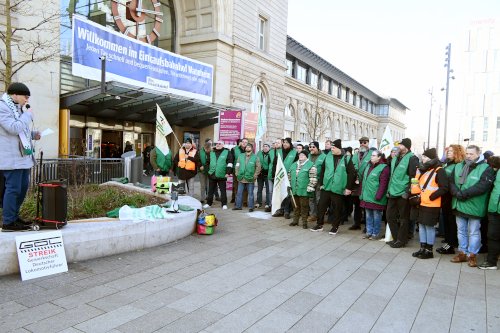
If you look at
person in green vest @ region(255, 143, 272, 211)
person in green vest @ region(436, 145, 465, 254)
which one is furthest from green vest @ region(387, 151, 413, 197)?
person in green vest @ region(255, 143, 272, 211)

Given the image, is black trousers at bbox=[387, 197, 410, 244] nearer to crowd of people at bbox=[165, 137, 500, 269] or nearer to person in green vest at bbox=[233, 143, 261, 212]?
crowd of people at bbox=[165, 137, 500, 269]

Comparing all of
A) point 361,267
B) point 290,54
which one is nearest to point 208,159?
point 361,267

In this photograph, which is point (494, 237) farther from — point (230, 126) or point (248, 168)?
point (230, 126)

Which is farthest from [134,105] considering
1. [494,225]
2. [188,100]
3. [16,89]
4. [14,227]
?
[494,225]

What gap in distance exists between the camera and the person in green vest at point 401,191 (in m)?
7.46

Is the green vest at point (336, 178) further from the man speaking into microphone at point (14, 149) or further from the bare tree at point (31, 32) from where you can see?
the bare tree at point (31, 32)

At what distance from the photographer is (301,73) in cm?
4019

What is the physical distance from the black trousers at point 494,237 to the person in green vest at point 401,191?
1.48 metres

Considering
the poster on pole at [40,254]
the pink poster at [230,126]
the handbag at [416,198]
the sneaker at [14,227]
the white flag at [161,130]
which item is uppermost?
the pink poster at [230,126]

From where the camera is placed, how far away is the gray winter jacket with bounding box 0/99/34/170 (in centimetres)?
498

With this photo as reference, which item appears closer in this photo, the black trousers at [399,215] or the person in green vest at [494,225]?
the person in green vest at [494,225]

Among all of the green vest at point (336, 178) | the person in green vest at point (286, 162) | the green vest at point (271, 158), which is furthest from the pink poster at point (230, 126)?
the green vest at point (336, 178)

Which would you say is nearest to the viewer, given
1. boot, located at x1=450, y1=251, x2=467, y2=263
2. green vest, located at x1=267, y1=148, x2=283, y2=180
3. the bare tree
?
boot, located at x1=450, y1=251, x2=467, y2=263

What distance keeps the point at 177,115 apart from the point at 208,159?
30.6ft
